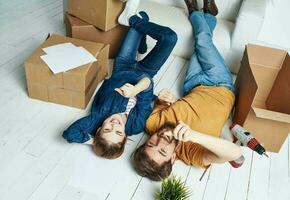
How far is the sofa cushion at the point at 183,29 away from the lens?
7.57 feet

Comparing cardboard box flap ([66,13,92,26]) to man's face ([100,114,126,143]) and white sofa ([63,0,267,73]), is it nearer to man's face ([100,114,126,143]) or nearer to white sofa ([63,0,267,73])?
white sofa ([63,0,267,73])

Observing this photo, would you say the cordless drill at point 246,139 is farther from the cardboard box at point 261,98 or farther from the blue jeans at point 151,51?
the blue jeans at point 151,51

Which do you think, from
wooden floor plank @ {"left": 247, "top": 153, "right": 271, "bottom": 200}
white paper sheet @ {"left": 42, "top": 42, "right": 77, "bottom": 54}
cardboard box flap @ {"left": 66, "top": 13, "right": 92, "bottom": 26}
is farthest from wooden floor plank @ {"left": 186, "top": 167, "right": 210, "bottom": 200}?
cardboard box flap @ {"left": 66, "top": 13, "right": 92, "bottom": 26}

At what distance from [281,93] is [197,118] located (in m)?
0.65

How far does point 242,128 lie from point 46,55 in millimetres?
1190

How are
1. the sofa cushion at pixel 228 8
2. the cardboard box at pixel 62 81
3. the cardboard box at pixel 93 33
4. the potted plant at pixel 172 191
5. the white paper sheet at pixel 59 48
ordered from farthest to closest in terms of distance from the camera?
the sofa cushion at pixel 228 8, the cardboard box at pixel 93 33, the white paper sheet at pixel 59 48, the cardboard box at pixel 62 81, the potted plant at pixel 172 191

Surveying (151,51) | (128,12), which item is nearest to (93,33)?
(128,12)

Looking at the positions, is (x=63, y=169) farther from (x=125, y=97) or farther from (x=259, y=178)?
(x=259, y=178)

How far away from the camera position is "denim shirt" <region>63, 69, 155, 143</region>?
1.54 metres

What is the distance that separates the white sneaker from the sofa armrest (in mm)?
753

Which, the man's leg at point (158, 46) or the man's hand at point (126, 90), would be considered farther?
the man's leg at point (158, 46)

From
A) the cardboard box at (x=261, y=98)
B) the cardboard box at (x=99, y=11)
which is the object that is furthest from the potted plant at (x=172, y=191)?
the cardboard box at (x=99, y=11)

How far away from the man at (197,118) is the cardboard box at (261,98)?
0.09 metres

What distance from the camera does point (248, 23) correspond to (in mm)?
2160
